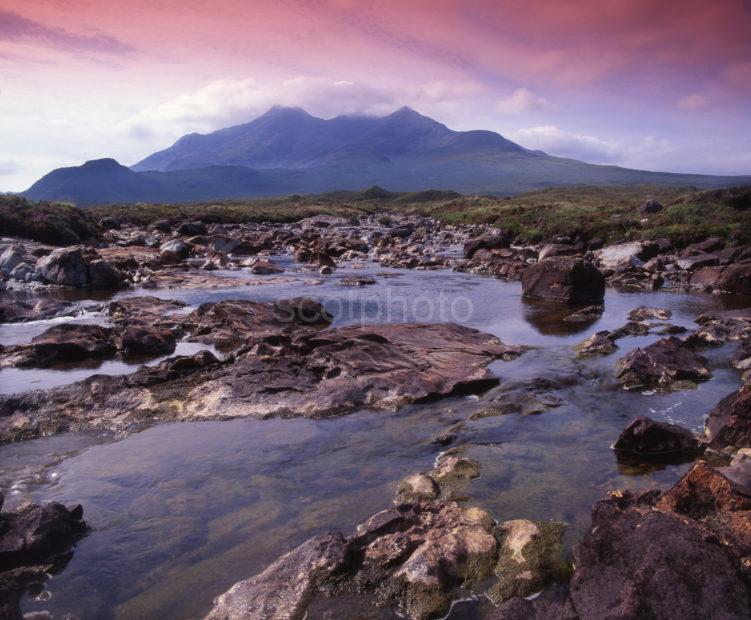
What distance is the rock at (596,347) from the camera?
12.7 metres

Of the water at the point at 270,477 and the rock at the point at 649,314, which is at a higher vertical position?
the water at the point at 270,477

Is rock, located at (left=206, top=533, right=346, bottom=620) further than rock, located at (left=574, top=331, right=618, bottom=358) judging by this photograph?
No

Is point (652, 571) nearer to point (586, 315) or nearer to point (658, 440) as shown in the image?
point (658, 440)

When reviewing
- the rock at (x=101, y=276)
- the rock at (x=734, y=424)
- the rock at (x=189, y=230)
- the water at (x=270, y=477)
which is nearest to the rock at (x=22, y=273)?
the rock at (x=101, y=276)

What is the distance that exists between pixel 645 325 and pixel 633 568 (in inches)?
480

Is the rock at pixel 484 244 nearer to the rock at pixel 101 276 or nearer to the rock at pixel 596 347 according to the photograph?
the rock at pixel 101 276

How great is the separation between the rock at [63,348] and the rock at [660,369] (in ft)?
→ 39.5

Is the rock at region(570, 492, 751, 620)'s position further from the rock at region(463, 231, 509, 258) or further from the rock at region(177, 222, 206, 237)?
the rock at region(177, 222, 206, 237)

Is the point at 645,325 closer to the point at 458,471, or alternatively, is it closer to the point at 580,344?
the point at 580,344

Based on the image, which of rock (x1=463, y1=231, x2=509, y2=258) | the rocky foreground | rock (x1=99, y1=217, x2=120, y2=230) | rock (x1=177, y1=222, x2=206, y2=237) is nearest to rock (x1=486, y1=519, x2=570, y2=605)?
the rocky foreground

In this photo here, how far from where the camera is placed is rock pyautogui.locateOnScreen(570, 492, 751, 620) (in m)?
3.99

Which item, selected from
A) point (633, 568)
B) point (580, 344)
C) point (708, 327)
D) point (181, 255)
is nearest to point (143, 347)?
point (580, 344)

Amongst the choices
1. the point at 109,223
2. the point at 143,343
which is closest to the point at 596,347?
the point at 143,343

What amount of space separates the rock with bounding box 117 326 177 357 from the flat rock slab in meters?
2.73
